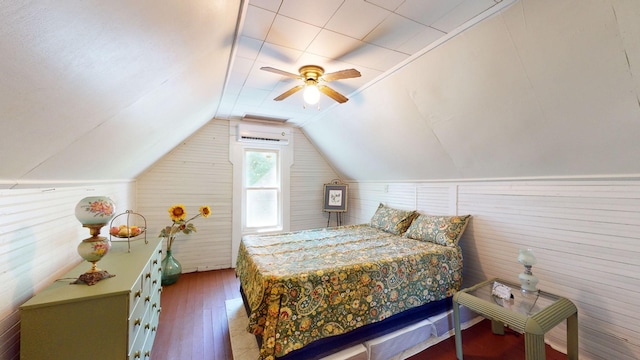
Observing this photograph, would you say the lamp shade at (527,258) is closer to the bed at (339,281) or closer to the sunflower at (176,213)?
the bed at (339,281)

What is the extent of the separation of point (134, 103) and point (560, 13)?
2.50m

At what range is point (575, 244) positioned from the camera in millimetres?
2033

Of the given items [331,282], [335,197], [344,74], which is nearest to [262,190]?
[335,197]

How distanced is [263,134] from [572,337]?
4.16 meters

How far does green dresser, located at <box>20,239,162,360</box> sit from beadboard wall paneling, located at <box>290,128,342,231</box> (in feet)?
10.3

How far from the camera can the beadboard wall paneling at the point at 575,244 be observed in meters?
1.78

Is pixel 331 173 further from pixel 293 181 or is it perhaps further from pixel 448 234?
pixel 448 234

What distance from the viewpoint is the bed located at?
68.7 inches

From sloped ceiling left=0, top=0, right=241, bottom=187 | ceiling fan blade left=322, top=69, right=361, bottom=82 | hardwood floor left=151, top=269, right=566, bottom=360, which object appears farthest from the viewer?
hardwood floor left=151, top=269, right=566, bottom=360

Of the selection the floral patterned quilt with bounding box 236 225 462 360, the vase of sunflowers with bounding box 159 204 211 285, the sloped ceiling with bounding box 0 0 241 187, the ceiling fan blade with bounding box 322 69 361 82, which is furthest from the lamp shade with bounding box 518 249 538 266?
the vase of sunflowers with bounding box 159 204 211 285

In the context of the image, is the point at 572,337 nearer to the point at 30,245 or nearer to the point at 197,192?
the point at 30,245

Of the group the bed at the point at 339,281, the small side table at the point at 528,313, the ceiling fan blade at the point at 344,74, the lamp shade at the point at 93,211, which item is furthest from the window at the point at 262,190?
the small side table at the point at 528,313

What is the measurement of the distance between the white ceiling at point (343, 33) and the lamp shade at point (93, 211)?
1437mm

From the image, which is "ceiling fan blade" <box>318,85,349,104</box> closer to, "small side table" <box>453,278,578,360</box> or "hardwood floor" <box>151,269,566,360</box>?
"small side table" <box>453,278,578,360</box>
